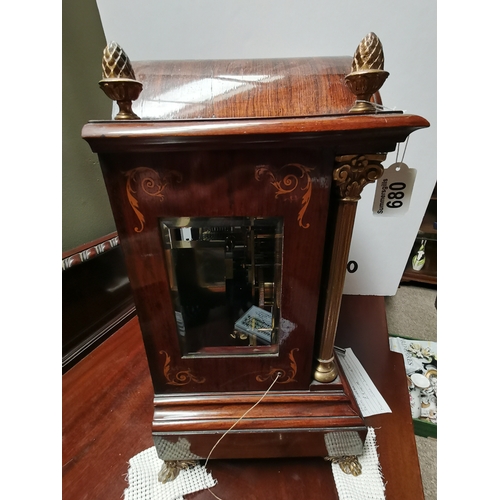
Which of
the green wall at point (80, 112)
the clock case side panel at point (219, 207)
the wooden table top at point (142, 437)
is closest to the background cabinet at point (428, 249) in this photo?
the wooden table top at point (142, 437)

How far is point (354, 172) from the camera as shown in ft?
1.17

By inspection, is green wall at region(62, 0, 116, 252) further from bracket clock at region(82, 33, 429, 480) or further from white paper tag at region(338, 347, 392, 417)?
white paper tag at region(338, 347, 392, 417)

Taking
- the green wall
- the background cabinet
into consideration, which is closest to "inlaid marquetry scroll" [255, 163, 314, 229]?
the green wall

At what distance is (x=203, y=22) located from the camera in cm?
62

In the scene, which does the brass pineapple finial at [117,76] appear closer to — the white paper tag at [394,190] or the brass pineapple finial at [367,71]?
the brass pineapple finial at [367,71]

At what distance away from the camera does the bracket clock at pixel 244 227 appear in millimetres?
320

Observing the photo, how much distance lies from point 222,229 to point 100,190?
603mm

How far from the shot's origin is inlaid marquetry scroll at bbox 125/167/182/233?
0.35m

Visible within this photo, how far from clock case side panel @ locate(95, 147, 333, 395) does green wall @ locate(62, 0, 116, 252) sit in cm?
47

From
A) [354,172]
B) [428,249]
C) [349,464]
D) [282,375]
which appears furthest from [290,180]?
[428,249]

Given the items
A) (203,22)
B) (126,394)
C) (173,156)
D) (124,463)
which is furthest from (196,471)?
(203,22)

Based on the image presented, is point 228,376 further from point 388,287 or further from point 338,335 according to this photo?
point 388,287

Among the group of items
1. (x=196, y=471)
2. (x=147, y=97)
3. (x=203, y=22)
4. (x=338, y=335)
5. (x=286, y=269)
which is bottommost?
(x=196, y=471)

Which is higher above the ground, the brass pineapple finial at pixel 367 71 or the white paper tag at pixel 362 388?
the brass pineapple finial at pixel 367 71
